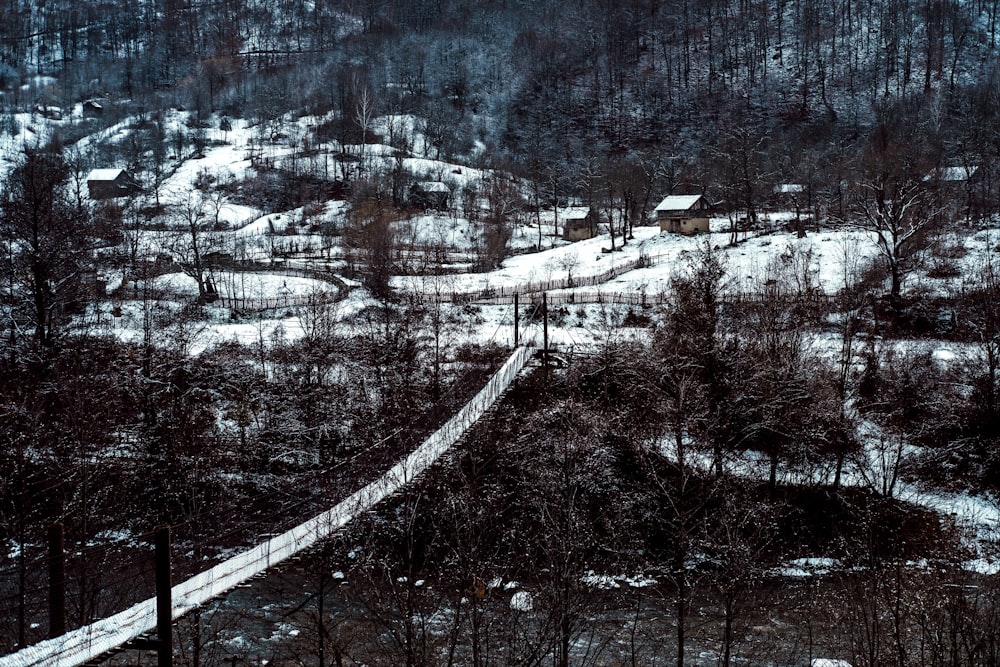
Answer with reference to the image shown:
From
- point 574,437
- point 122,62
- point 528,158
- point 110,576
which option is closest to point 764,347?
point 574,437

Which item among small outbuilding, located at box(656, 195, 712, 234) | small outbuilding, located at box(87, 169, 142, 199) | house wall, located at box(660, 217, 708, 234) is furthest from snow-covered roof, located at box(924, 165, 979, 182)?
small outbuilding, located at box(87, 169, 142, 199)

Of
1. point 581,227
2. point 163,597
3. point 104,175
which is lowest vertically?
point 581,227

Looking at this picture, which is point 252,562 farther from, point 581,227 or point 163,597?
point 581,227

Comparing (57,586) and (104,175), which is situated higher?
(104,175)

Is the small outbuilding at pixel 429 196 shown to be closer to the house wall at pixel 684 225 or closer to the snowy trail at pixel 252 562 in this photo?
the house wall at pixel 684 225

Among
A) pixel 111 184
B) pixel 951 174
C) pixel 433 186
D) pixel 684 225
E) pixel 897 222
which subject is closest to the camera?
pixel 897 222

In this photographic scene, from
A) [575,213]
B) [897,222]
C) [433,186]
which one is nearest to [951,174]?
[897,222]
